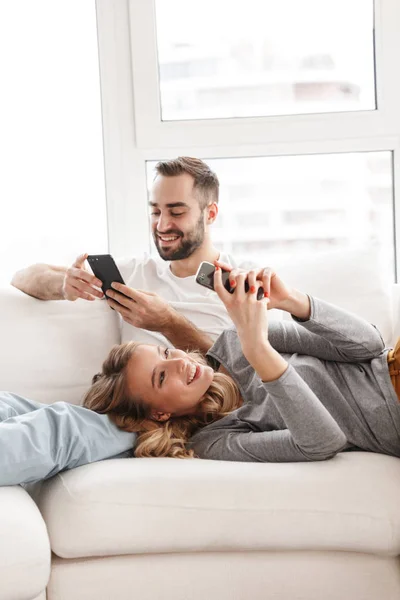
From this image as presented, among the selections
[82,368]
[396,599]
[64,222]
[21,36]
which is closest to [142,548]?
[396,599]

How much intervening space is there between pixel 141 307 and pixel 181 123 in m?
1.21

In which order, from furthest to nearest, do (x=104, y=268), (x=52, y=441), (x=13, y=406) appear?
(x=104, y=268)
(x=13, y=406)
(x=52, y=441)

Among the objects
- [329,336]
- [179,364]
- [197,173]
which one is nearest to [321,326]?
[329,336]

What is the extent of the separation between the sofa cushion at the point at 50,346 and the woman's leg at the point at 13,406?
0.97 ft

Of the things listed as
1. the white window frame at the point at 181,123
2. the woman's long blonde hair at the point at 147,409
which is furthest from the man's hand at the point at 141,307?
the white window frame at the point at 181,123

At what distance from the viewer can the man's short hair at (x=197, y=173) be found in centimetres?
273

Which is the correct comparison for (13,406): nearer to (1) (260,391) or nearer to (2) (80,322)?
(2) (80,322)

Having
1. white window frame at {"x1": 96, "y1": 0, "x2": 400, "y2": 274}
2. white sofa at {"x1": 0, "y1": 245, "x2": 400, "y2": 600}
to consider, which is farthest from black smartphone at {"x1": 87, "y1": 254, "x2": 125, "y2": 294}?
white window frame at {"x1": 96, "y1": 0, "x2": 400, "y2": 274}

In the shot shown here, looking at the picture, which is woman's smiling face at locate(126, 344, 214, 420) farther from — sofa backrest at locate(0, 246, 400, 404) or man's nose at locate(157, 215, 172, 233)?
man's nose at locate(157, 215, 172, 233)

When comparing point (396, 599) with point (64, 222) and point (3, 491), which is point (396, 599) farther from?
point (64, 222)

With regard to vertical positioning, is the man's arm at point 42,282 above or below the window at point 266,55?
below

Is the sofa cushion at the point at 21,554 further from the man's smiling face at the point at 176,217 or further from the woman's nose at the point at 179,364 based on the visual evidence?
the man's smiling face at the point at 176,217

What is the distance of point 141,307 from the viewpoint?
2.36 meters

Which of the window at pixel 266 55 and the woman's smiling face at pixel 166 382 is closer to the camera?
the woman's smiling face at pixel 166 382
